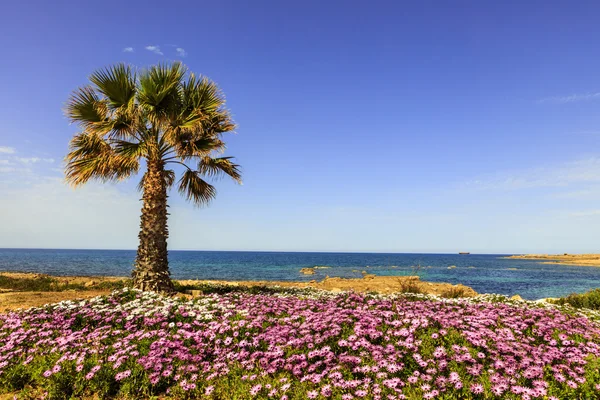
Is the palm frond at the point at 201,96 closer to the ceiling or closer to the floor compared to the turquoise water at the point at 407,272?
closer to the ceiling

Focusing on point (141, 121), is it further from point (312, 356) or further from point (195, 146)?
point (312, 356)

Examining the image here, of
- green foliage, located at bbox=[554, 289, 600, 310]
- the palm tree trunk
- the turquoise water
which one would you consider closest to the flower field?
the palm tree trunk

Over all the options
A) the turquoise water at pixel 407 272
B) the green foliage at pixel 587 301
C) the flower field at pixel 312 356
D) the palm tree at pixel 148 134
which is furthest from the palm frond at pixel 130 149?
the turquoise water at pixel 407 272

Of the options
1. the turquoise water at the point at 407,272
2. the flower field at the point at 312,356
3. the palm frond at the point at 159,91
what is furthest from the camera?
the turquoise water at the point at 407,272

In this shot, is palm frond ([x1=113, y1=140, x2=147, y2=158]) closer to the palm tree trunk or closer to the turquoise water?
the palm tree trunk

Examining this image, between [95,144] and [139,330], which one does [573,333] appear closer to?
[139,330]

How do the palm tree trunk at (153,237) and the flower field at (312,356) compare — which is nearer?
the flower field at (312,356)

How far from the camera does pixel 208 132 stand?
48.8 feet

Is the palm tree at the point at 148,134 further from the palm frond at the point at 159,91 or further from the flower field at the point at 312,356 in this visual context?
the flower field at the point at 312,356

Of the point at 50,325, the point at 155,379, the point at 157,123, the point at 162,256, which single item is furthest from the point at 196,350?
the point at 157,123

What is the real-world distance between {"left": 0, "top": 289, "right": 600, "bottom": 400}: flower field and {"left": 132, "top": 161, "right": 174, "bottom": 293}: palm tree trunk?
5.25m

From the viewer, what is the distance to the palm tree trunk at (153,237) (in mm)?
13211

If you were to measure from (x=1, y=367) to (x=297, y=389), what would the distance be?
5274mm

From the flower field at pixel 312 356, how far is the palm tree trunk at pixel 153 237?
5254mm
